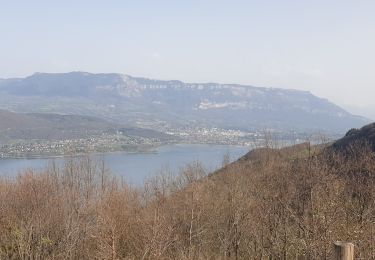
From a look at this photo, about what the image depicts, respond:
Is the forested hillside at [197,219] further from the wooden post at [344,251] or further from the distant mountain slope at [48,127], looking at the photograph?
the distant mountain slope at [48,127]

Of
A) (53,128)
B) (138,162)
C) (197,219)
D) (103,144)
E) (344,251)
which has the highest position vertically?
(344,251)

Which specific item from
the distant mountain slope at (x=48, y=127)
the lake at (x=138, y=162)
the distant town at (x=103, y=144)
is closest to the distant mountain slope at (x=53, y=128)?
the distant mountain slope at (x=48, y=127)

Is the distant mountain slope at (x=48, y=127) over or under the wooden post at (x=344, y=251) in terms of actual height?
under

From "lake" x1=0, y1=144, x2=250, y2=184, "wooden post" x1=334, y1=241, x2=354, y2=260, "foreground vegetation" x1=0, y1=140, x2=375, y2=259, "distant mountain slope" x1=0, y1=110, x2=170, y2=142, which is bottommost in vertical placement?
"lake" x1=0, y1=144, x2=250, y2=184

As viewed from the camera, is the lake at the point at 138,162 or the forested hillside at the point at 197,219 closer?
the forested hillside at the point at 197,219

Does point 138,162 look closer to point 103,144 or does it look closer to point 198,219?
point 103,144

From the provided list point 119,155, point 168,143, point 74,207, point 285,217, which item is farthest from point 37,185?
point 168,143

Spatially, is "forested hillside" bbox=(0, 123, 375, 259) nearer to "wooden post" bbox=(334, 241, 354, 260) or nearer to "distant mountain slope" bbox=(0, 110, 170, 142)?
"wooden post" bbox=(334, 241, 354, 260)

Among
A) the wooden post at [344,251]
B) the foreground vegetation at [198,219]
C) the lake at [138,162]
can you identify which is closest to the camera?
the wooden post at [344,251]

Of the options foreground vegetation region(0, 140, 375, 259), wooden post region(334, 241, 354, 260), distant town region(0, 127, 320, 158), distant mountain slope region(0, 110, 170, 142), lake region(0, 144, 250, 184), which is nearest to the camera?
wooden post region(334, 241, 354, 260)

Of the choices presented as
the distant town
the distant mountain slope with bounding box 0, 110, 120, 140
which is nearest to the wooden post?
the distant town

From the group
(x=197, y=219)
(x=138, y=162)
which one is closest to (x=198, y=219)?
(x=197, y=219)

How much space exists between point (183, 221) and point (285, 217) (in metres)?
6.99

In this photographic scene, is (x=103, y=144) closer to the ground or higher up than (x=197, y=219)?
closer to the ground
